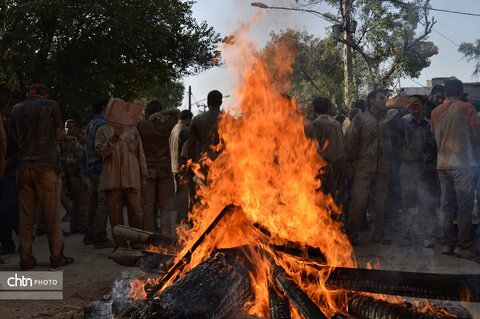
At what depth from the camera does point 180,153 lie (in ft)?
31.2

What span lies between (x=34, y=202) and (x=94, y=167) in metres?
1.14

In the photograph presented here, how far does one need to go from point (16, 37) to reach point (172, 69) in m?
8.11

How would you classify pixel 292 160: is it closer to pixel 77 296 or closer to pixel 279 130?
pixel 279 130

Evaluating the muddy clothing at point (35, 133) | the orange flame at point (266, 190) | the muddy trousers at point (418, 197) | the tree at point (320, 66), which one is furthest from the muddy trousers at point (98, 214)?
the tree at point (320, 66)

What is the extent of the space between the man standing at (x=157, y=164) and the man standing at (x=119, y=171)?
2.49 feet

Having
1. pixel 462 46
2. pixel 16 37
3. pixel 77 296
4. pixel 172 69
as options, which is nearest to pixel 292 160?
pixel 77 296

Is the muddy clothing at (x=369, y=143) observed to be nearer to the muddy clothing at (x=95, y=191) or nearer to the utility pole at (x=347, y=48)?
the muddy clothing at (x=95, y=191)

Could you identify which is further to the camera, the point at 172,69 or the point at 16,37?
the point at 172,69

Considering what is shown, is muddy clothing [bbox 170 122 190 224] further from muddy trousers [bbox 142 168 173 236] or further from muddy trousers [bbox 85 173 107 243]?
muddy trousers [bbox 85 173 107 243]

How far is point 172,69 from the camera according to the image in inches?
965

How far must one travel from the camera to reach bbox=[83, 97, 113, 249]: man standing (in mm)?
7410

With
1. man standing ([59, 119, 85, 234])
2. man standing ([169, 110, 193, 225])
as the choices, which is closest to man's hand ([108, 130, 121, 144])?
man standing ([169, 110, 193, 225])

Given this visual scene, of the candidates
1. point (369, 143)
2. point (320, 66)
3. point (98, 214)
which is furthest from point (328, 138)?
point (320, 66)

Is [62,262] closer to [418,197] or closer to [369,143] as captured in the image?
[369,143]
